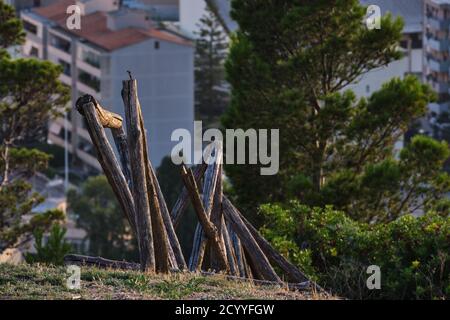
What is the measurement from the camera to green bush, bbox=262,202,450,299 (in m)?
14.6

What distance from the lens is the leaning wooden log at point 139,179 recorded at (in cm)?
1281

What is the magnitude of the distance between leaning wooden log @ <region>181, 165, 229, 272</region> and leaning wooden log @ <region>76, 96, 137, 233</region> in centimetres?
62

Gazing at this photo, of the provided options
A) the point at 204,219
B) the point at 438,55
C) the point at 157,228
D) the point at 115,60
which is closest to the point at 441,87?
the point at 438,55

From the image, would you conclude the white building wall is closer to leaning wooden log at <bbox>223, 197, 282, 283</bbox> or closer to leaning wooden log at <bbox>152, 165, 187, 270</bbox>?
leaning wooden log at <bbox>223, 197, 282, 283</bbox>

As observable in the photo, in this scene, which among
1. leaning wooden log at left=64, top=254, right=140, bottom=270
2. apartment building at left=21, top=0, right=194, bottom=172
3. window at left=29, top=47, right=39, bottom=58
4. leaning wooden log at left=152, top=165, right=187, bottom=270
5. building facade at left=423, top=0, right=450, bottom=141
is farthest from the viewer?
window at left=29, top=47, right=39, bottom=58

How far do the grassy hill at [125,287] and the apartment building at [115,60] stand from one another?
59164 millimetres

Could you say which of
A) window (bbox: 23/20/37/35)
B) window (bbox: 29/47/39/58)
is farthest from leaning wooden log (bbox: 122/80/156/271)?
window (bbox: 23/20/37/35)

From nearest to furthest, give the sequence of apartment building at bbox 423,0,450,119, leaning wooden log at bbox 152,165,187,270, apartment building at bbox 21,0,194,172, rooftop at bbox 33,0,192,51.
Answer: leaning wooden log at bbox 152,165,187,270 < apartment building at bbox 423,0,450,119 < rooftop at bbox 33,0,192,51 < apartment building at bbox 21,0,194,172

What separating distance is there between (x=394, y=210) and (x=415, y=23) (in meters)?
45.1

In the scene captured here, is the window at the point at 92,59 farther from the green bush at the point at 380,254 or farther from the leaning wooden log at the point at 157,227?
the leaning wooden log at the point at 157,227

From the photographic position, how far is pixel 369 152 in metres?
28.2

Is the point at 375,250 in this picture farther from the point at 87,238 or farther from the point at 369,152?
the point at 87,238
